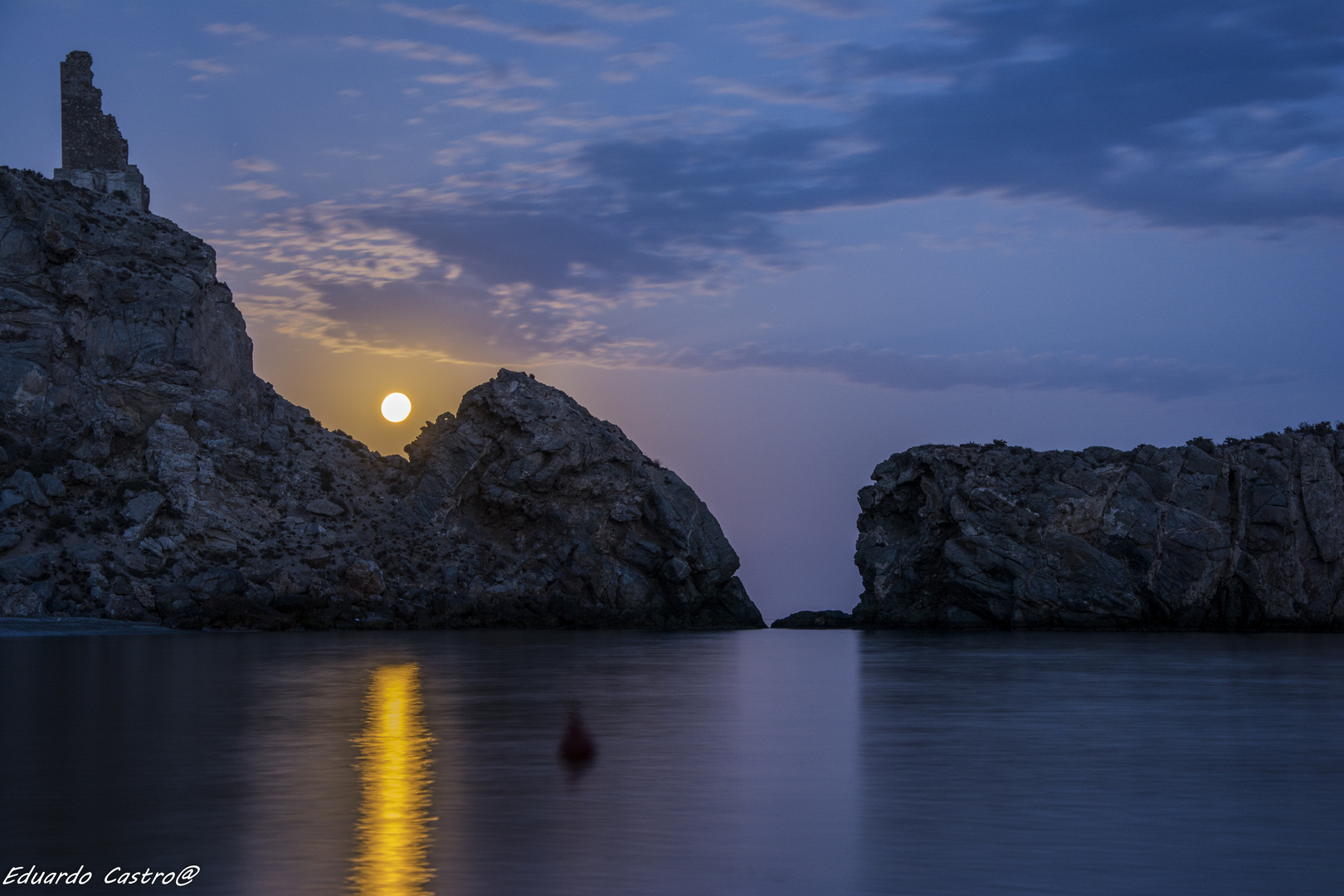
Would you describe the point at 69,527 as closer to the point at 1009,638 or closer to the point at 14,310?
the point at 14,310

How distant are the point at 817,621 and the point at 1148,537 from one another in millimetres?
35222

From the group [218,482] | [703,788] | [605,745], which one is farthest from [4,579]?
[703,788]

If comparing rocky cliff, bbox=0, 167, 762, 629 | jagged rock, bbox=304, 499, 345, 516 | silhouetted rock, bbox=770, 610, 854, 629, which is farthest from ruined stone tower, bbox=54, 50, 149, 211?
silhouetted rock, bbox=770, 610, 854, 629

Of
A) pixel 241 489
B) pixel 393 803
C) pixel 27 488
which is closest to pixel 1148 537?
pixel 241 489

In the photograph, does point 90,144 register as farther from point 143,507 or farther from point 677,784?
point 677,784

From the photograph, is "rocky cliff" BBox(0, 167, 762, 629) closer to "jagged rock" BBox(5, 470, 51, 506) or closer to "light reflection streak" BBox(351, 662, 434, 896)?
"jagged rock" BBox(5, 470, 51, 506)

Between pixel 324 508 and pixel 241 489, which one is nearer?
pixel 241 489

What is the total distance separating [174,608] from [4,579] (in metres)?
10.1

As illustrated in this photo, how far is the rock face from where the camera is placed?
9225 cm

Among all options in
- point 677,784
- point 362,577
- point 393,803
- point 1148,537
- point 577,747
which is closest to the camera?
point 393,803

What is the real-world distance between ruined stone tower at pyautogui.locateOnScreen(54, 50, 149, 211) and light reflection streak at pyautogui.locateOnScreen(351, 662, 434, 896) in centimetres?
9318

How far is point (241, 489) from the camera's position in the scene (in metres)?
101

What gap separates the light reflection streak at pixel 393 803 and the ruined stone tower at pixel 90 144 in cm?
9318

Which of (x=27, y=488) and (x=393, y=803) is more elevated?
(x=27, y=488)
